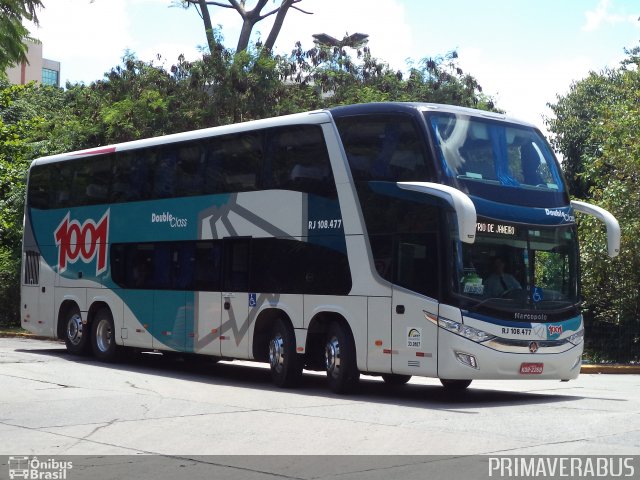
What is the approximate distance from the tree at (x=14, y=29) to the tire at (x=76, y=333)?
34.9 ft

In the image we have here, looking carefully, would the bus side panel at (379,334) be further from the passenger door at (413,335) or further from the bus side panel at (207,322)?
the bus side panel at (207,322)

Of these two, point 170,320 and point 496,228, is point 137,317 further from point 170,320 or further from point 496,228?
point 496,228

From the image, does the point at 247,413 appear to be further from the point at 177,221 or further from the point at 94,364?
the point at 94,364

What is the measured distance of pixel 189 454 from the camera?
32.3ft

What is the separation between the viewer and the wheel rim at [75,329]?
883 inches

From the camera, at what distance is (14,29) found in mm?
11289

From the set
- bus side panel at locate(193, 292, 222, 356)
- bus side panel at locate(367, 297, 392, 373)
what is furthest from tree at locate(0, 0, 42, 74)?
bus side panel at locate(193, 292, 222, 356)

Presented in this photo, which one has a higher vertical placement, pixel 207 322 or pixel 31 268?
pixel 31 268

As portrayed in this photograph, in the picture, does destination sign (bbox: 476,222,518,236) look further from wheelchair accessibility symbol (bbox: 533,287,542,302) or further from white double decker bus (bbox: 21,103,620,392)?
wheelchair accessibility symbol (bbox: 533,287,542,302)

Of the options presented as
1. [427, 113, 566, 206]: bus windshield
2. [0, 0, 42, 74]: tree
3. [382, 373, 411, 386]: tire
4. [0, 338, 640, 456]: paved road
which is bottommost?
[0, 338, 640, 456]: paved road

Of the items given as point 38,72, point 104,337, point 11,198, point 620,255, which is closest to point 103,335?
point 104,337

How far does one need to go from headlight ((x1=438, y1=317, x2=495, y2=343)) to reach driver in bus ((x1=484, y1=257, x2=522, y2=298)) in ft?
1.95

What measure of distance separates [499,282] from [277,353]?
412 centimetres

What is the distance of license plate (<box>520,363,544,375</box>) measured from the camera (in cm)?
1466
